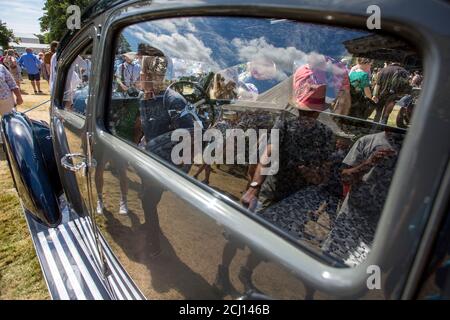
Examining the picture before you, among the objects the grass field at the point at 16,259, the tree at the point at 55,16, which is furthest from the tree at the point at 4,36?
the grass field at the point at 16,259

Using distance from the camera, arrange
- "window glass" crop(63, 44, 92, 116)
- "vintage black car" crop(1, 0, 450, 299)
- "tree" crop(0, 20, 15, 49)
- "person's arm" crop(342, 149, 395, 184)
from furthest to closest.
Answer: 1. "tree" crop(0, 20, 15, 49)
2. "window glass" crop(63, 44, 92, 116)
3. "person's arm" crop(342, 149, 395, 184)
4. "vintage black car" crop(1, 0, 450, 299)

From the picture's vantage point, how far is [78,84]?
2.38 metres

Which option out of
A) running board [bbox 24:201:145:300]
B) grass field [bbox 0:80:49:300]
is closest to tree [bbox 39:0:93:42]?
grass field [bbox 0:80:49:300]

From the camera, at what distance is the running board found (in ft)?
5.32

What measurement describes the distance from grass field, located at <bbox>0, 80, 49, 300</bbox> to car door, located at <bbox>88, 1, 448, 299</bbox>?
4.73ft

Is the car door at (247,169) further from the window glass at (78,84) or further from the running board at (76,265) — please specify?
the window glass at (78,84)

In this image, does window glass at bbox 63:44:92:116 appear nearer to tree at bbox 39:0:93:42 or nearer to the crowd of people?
the crowd of people

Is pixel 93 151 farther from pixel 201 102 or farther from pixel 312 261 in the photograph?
pixel 312 261

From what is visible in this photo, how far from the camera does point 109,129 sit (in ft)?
5.68

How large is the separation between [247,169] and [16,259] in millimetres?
2784

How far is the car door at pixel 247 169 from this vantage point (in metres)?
0.71

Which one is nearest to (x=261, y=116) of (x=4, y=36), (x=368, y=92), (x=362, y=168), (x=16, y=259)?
(x=362, y=168)

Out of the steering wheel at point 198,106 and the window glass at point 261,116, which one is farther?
the steering wheel at point 198,106
